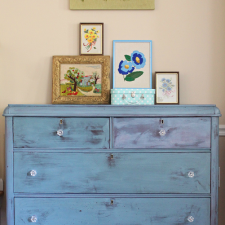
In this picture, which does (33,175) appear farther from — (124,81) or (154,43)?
(154,43)

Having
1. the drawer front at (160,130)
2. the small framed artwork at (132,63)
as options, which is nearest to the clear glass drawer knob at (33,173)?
the drawer front at (160,130)

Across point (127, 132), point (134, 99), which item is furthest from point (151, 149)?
point (134, 99)

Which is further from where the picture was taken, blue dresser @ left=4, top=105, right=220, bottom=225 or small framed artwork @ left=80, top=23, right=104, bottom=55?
small framed artwork @ left=80, top=23, right=104, bottom=55

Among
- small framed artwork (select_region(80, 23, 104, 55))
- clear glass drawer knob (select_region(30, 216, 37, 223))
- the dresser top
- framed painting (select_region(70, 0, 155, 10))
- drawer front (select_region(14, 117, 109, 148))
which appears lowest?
clear glass drawer knob (select_region(30, 216, 37, 223))

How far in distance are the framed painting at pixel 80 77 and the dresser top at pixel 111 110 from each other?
0.40 m

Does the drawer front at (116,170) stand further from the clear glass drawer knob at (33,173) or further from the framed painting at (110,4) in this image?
the framed painting at (110,4)

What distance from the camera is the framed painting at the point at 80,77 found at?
1907mm

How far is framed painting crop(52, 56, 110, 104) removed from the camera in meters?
1.91

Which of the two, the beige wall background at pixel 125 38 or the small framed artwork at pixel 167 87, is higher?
the beige wall background at pixel 125 38

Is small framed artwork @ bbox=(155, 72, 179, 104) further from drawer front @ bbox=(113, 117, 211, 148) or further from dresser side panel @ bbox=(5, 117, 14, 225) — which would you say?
dresser side panel @ bbox=(5, 117, 14, 225)

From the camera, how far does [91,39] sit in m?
1.94

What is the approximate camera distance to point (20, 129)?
1.52m

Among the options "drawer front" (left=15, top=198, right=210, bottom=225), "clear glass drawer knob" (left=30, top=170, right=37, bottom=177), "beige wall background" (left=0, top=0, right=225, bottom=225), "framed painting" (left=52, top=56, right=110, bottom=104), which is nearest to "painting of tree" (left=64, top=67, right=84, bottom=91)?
"framed painting" (left=52, top=56, right=110, bottom=104)

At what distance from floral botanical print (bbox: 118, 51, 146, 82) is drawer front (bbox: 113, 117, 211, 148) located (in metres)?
0.55
